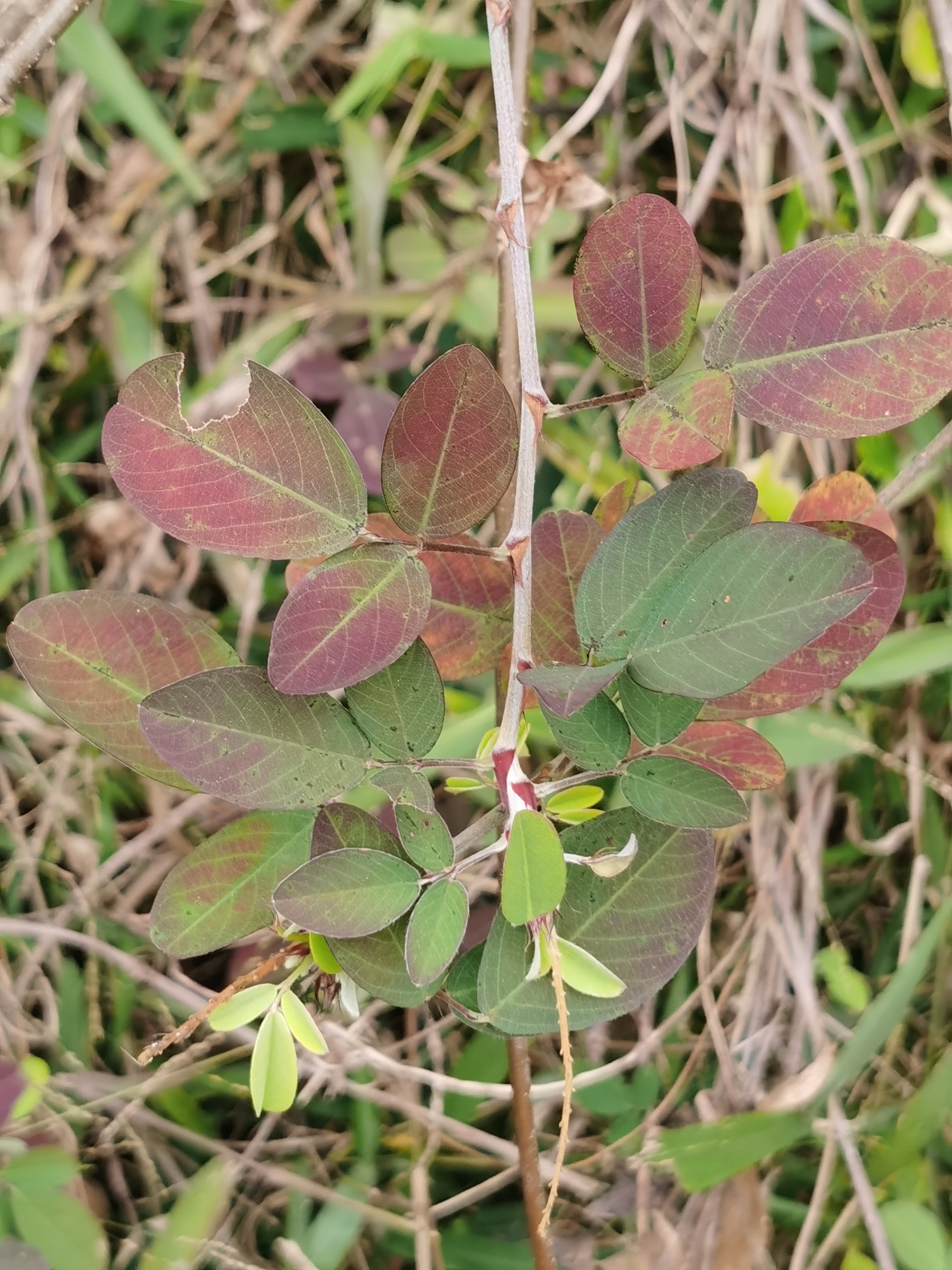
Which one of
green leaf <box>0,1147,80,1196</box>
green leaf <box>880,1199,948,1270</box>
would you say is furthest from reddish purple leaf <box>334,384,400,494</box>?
green leaf <box>880,1199,948,1270</box>

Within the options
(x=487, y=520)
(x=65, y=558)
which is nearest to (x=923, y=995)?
(x=487, y=520)

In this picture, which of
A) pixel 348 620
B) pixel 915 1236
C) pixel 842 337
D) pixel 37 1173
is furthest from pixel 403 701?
pixel 915 1236

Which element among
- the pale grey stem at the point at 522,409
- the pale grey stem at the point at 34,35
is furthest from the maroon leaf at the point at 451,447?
the pale grey stem at the point at 34,35

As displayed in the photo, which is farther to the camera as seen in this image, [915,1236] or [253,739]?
[915,1236]

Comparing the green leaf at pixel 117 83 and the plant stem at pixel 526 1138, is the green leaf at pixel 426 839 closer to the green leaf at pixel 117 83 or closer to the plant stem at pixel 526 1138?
the plant stem at pixel 526 1138

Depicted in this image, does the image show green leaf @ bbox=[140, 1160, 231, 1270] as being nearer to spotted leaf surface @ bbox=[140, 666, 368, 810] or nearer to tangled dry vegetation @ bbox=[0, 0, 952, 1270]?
tangled dry vegetation @ bbox=[0, 0, 952, 1270]

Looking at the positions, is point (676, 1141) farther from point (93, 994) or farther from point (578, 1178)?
point (93, 994)

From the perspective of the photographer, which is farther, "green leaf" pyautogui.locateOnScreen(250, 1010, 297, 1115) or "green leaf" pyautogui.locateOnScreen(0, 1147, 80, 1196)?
"green leaf" pyautogui.locateOnScreen(0, 1147, 80, 1196)

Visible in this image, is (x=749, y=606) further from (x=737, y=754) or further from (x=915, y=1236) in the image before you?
(x=915, y=1236)
